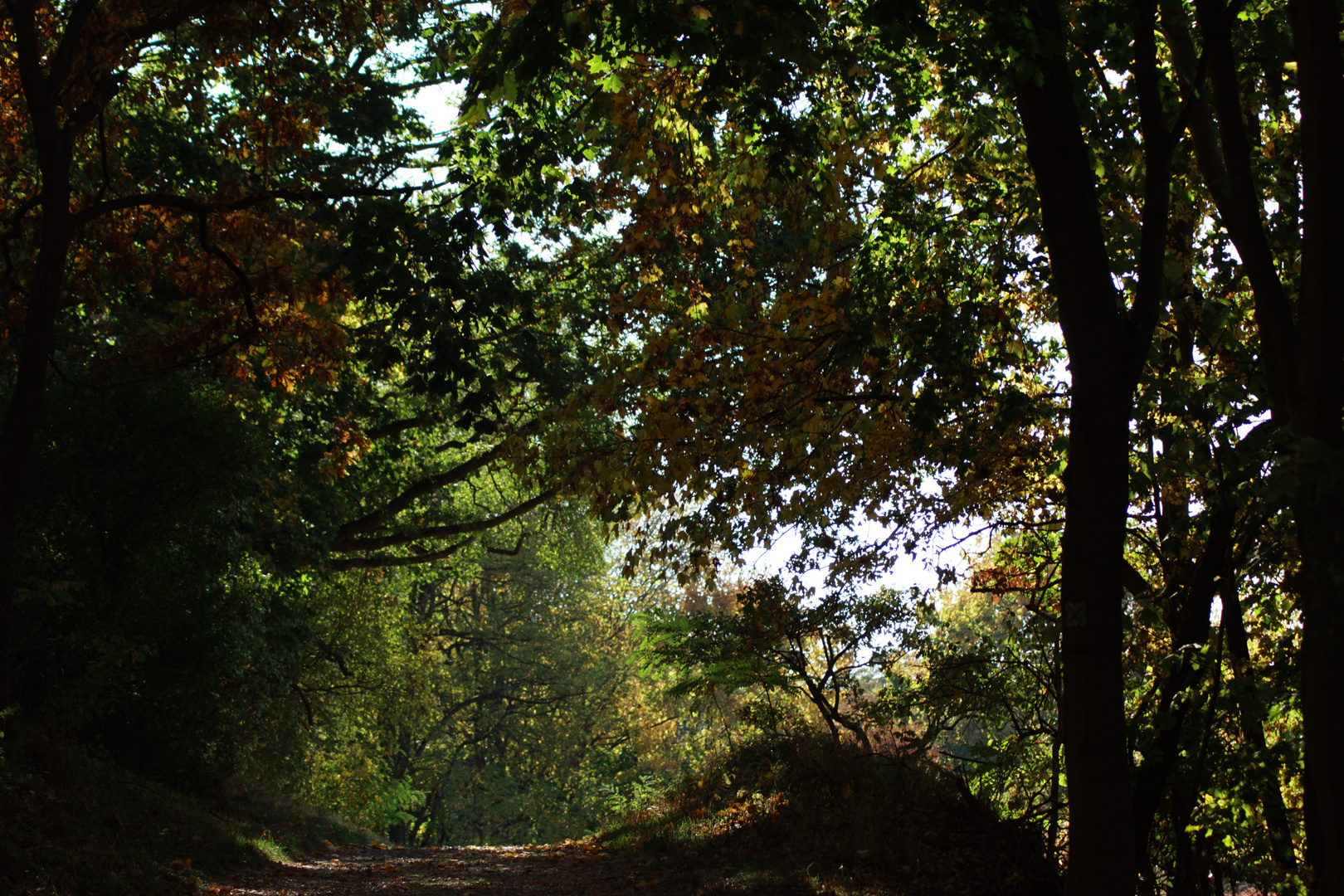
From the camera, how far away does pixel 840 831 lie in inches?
350

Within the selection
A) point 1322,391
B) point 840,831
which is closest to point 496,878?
point 840,831

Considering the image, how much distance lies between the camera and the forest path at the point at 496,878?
836 centimetres

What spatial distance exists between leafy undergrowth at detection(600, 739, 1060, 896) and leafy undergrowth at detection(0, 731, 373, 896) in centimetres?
459

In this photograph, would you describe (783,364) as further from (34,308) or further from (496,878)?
(496,878)

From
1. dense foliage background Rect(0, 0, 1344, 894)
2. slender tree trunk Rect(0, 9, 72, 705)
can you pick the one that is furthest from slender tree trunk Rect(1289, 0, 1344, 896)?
slender tree trunk Rect(0, 9, 72, 705)

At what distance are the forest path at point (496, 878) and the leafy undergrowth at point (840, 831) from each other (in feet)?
0.88

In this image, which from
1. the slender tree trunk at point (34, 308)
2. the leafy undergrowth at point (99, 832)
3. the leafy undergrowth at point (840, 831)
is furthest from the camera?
the leafy undergrowth at point (840, 831)

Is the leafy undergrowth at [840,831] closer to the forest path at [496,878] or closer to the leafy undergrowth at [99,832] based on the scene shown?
the forest path at [496,878]

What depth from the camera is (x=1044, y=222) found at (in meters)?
4.35

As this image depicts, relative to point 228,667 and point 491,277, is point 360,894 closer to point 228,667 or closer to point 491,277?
point 228,667

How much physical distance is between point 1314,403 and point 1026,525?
4.43 metres

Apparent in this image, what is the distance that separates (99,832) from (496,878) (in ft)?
13.2

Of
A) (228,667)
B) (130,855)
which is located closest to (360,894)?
(130,855)

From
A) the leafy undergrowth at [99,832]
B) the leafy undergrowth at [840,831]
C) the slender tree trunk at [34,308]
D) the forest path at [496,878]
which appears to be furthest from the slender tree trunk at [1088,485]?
the slender tree trunk at [34,308]
